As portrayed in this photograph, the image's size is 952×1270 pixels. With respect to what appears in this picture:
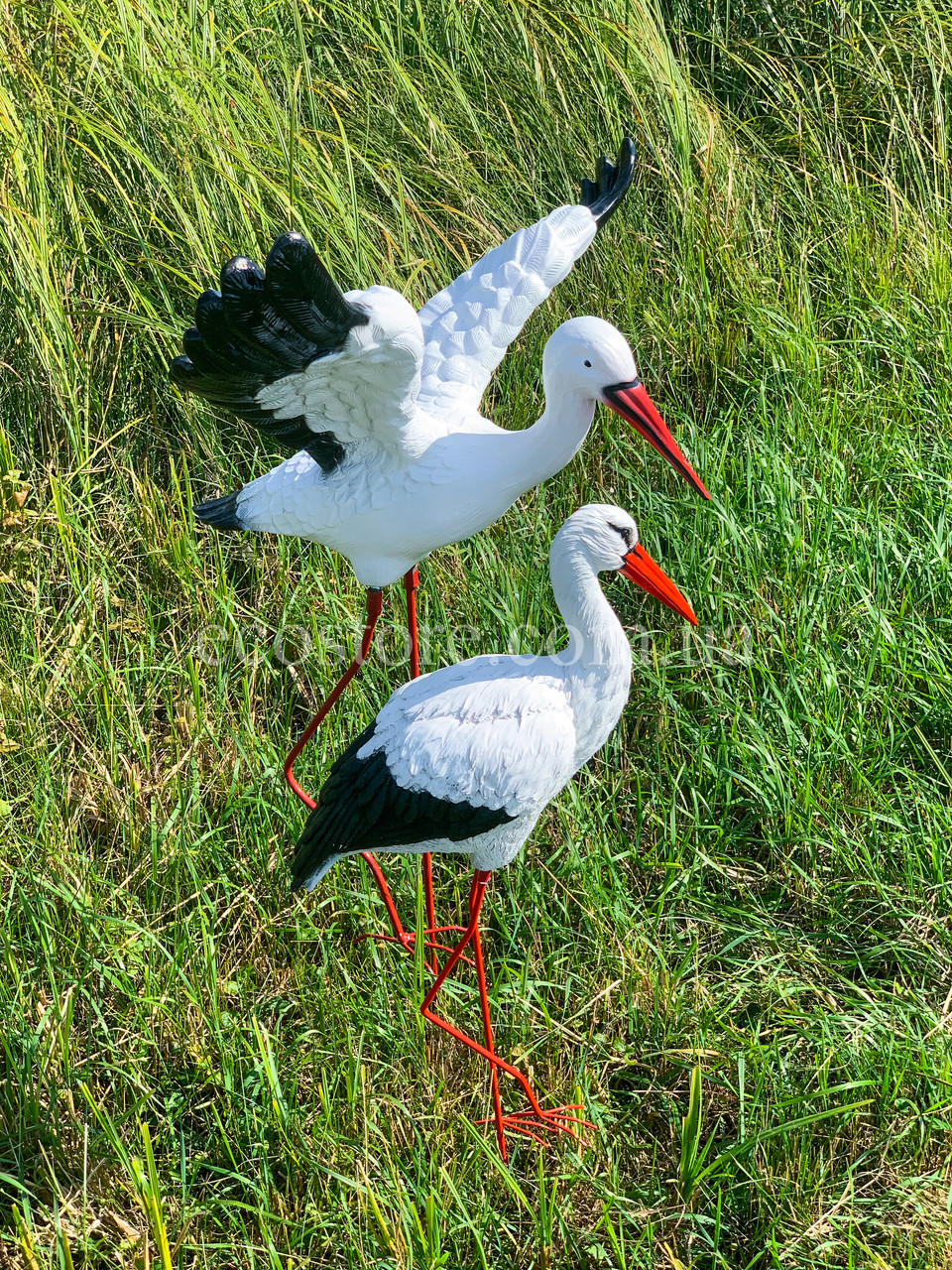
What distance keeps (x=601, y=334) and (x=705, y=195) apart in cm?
207

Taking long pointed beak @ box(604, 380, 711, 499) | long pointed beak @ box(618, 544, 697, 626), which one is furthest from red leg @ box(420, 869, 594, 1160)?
long pointed beak @ box(604, 380, 711, 499)

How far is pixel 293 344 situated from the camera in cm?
220

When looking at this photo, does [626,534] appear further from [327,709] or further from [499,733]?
[327,709]

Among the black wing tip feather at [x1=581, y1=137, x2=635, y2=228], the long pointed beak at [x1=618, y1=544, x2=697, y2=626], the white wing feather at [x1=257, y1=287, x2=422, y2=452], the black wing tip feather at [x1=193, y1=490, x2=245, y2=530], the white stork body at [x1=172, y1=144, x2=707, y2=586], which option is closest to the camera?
the white stork body at [x1=172, y1=144, x2=707, y2=586]

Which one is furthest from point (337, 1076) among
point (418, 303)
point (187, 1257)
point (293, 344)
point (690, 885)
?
point (418, 303)

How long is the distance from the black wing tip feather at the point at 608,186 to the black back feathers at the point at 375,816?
1492 mm

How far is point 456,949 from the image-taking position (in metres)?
2.62

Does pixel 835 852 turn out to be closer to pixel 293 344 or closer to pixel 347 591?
pixel 347 591

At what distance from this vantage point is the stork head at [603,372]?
2498 millimetres

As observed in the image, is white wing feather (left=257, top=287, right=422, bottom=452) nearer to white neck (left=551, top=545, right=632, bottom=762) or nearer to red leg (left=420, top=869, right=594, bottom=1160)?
white neck (left=551, top=545, right=632, bottom=762)

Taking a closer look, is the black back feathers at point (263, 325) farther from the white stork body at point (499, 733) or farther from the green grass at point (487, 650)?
the green grass at point (487, 650)

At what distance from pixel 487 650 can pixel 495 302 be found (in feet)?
3.23

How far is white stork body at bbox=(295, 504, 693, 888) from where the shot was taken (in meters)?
2.38

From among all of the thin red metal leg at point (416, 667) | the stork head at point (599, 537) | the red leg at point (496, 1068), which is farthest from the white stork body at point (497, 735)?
the thin red metal leg at point (416, 667)
